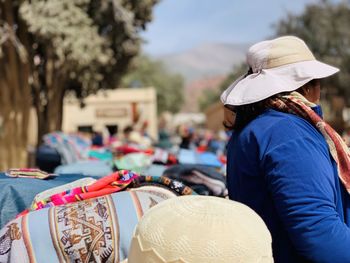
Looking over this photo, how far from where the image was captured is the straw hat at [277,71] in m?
1.86

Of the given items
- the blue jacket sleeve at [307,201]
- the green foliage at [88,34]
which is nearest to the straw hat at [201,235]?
the blue jacket sleeve at [307,201]

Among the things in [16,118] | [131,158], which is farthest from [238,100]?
[16,118]

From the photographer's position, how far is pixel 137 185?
7.04 ft

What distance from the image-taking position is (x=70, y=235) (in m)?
1.75

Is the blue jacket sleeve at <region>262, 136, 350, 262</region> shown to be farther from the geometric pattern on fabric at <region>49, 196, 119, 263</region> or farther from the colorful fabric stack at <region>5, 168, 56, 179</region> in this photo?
the colorful fabric stack at <region>5, 168, 56, 179</region>

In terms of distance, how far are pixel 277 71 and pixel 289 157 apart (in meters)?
0.36

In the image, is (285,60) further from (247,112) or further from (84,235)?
(84,235)

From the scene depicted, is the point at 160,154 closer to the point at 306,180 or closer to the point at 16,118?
the point at 306,180

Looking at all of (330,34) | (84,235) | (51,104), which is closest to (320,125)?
(84,235)

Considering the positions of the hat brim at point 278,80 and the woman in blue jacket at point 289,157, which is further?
the hat brim at point 278,80

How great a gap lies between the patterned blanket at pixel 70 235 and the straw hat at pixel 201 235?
1.24 feet

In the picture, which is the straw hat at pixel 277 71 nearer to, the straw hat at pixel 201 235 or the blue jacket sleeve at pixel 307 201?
the blue jacket sleeve at pixel 307 201

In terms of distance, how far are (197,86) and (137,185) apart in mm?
194652

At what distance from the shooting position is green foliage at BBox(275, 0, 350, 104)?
32969 mm
